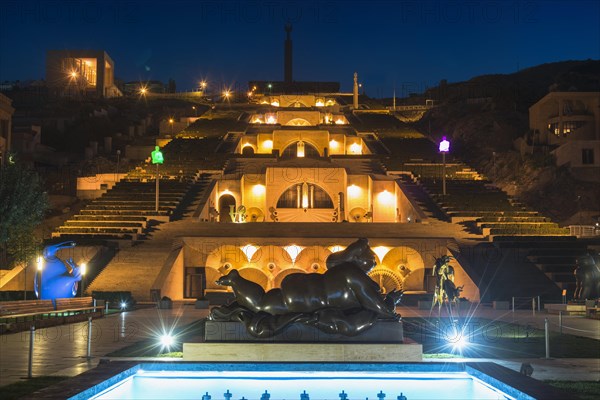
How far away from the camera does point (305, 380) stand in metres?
9.12

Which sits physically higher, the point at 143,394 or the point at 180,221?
the point at 180,221

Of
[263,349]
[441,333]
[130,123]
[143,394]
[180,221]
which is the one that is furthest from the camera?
[130,123]

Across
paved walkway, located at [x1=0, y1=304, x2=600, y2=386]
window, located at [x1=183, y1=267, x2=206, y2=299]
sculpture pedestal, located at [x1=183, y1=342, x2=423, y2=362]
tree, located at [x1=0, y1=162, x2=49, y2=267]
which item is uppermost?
tree, located at [x1=0, y1=162, x2=49, y2=267]

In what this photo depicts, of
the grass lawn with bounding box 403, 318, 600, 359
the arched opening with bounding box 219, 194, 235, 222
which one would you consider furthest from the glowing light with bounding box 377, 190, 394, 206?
the grass lawn with bounding box 403, 318, 600, 359

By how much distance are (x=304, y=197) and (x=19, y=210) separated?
2436 centimetres

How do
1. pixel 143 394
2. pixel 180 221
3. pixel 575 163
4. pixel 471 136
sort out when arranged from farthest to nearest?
pixel 471 136 < pixel 575 163 < pixel 180 221 < pixel 143 394

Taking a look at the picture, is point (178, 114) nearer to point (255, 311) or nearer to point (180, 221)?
point (180, 221)

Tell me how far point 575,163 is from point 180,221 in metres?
34.1

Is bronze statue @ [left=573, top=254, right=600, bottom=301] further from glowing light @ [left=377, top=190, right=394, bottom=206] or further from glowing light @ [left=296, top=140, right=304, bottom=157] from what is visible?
glowing light @ [left=296, top=140, right=304, bottom=157]

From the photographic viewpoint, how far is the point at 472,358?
1235 centimetres

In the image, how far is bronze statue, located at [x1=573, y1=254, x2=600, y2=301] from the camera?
22672 millimetres

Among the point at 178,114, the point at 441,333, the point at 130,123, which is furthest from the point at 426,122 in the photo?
the point at 441,333

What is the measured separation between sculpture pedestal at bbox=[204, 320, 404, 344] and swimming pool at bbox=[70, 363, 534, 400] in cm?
111

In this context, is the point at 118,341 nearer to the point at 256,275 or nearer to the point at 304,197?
the point at 256,275
